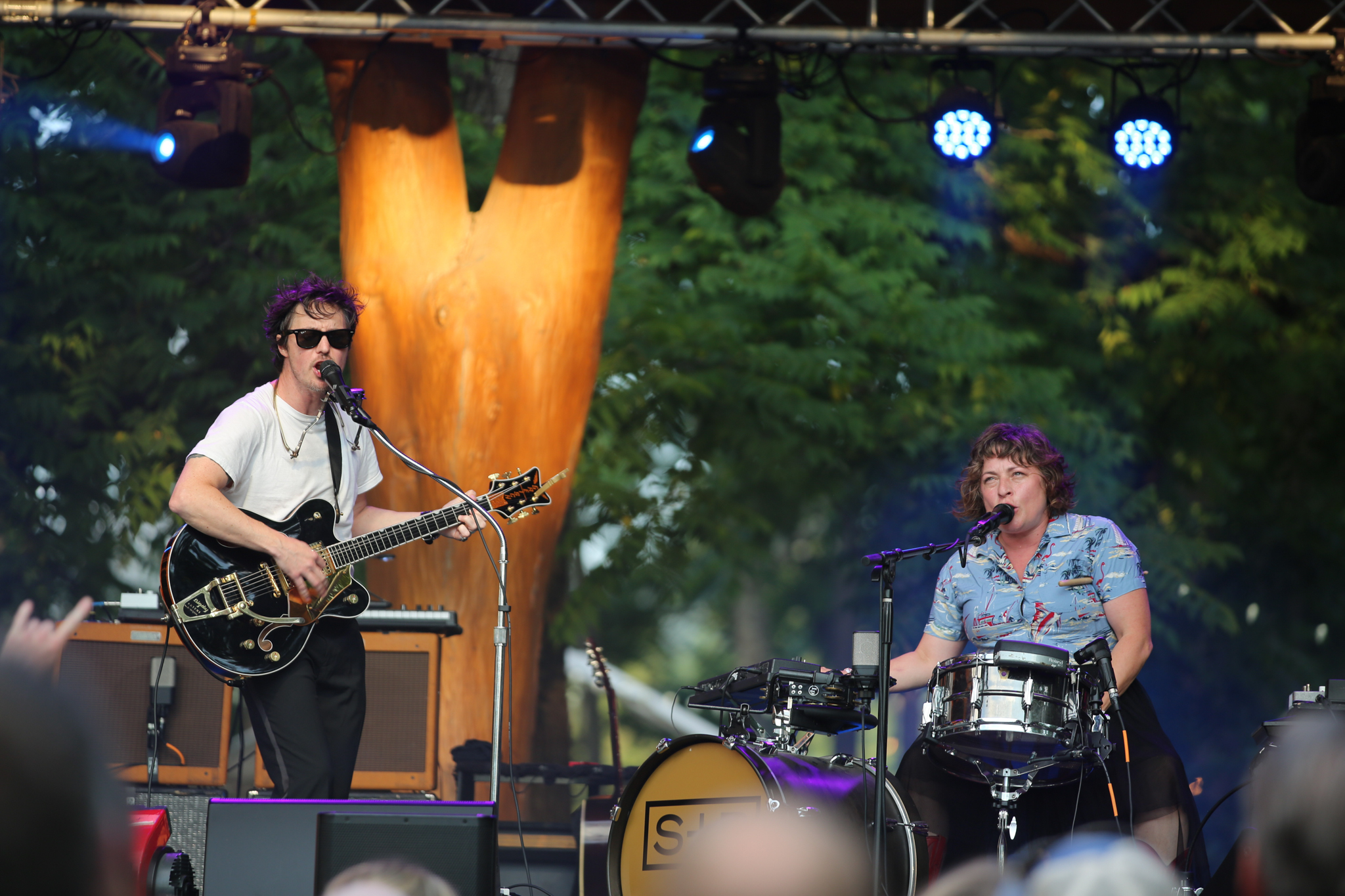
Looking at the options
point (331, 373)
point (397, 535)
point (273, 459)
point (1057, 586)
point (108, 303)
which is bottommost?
point (1057, 586)

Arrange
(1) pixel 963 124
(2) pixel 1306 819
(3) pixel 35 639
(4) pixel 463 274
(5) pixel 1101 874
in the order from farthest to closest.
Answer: (4) pixel 463 274, (1) pixel 963 124, (3) pixel 35 639, (5) pixel 1101 874, (2) pixel 1306 819

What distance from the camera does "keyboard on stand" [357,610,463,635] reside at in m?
5.98

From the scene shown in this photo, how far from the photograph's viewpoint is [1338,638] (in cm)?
1191

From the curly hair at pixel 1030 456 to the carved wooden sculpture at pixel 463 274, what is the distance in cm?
269

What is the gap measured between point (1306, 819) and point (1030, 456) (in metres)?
3.96

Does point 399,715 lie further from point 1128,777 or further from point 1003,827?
point 1128,777

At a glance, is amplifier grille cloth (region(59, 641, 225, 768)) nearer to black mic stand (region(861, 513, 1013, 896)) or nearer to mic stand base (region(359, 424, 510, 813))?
mic stand base (region(359, 424, 510, 813))

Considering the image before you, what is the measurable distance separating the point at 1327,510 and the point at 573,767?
315 inches

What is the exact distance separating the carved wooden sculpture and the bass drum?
249cm

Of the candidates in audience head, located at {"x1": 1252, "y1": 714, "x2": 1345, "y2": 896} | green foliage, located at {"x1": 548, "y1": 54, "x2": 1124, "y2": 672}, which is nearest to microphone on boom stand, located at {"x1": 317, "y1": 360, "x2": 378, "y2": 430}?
audience head, located at {"x1": 1252, "y1": 714, "x2": 1345, "y2": 896}

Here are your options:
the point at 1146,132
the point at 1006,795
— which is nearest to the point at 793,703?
the point at 1006,795

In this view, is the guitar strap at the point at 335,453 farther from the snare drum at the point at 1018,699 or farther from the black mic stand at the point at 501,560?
the snare drum at the point at 1018,699

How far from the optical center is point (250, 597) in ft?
14.5

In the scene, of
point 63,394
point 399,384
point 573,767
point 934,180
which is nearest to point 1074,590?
point 573,767
